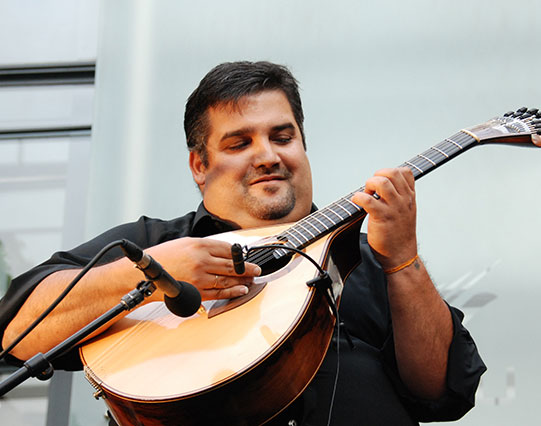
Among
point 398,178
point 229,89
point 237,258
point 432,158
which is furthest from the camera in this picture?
point 229,89

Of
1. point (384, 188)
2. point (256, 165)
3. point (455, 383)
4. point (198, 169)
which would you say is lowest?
point (455, 383)

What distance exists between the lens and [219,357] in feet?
4.67

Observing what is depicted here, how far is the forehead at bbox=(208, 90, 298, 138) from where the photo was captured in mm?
2154

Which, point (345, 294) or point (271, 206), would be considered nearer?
point (345, 294)

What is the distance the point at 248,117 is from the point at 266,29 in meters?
1.12

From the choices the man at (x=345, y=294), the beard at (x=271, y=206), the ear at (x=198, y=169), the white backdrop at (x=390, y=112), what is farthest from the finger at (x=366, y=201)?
the white backdrop at (x=390, y=112)

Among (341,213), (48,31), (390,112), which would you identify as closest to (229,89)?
(341,213)

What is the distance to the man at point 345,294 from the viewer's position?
1601 millimetres

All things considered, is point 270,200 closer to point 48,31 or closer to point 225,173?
point 225,173

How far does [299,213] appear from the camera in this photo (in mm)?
2064

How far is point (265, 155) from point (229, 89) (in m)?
0.28

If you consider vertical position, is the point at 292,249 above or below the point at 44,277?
above

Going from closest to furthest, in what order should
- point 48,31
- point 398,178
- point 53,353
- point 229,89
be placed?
point 53,353, point 398,178, point 229,89, point 48,31

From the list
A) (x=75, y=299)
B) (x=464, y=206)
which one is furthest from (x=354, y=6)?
(x=75, y=299)
